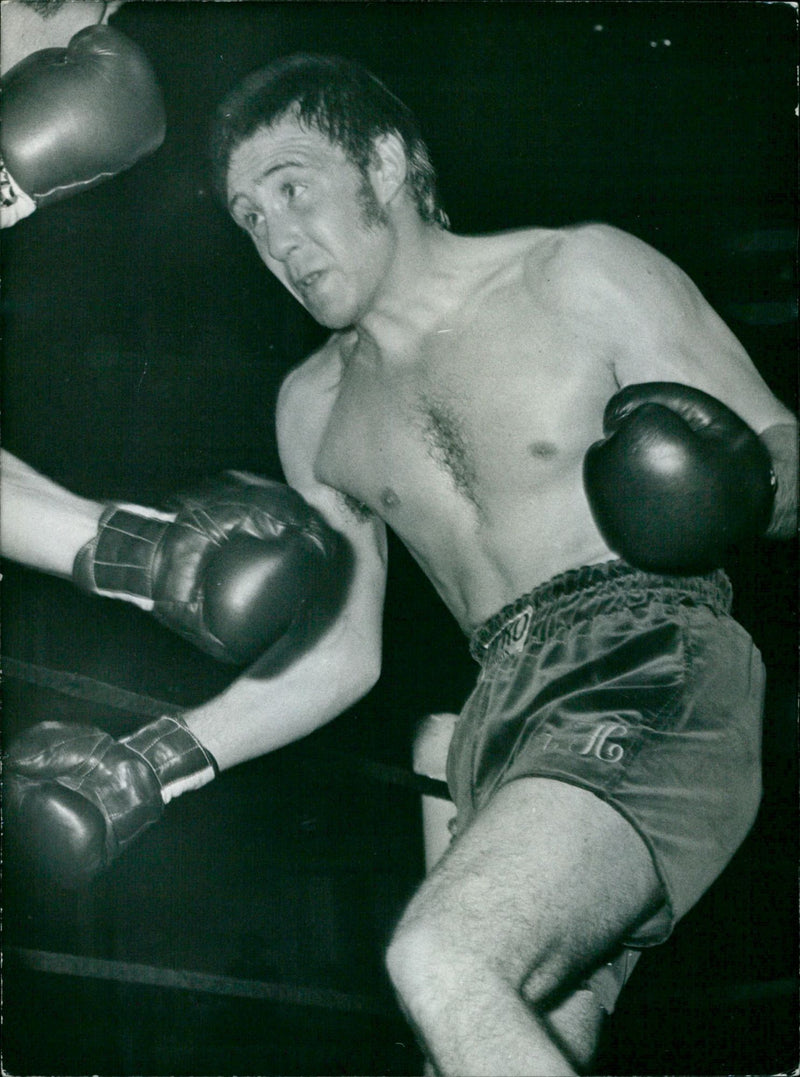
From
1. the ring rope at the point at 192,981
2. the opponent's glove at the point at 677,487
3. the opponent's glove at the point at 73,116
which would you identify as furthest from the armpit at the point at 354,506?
the ring rope at the point at 192,981

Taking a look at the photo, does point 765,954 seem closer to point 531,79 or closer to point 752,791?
point 752,791

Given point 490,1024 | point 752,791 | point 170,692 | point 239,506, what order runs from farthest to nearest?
point 170,692
point 239,506
point 752,791
point 490,1024

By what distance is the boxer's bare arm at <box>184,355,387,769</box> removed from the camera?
1.72 meters

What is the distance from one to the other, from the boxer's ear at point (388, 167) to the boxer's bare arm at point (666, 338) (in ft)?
1.24

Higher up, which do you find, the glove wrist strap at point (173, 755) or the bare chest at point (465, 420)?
the bare chest at point (465, 420)

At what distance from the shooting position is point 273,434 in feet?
5.98

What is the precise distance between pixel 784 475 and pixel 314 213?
89 cm

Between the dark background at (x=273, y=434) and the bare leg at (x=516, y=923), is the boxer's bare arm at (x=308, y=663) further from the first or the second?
the bare leg at (x=516, y=923)

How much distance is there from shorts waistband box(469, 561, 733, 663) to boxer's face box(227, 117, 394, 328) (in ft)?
2.04

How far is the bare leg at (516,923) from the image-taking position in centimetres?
98

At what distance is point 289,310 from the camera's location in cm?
183

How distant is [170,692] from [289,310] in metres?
0.74

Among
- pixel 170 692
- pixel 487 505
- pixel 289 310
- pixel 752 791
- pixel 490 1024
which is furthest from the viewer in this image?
pixel 289 310

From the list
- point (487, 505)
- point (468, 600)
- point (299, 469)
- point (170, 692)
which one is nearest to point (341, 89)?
point (299, 469)
